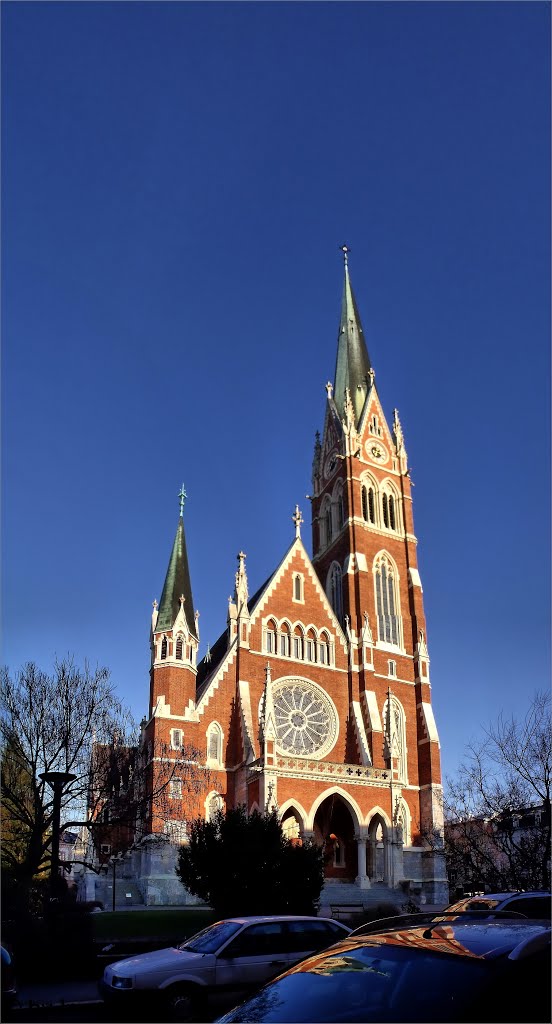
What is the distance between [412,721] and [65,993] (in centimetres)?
3406

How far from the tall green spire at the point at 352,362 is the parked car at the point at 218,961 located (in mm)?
45640

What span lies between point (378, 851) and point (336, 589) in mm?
16125

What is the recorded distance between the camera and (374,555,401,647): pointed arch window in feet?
158

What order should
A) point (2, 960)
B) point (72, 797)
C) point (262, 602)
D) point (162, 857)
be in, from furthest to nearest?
point (262, 602) → point (162, 857) → point (72, 797) → point (2, 960)

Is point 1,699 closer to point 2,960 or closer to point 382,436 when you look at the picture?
point 2,960

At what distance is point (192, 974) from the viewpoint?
11156 millimetres

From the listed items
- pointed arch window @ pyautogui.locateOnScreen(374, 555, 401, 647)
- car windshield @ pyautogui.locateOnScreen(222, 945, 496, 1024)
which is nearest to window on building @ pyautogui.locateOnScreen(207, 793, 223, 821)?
pointed arch window @ pyautogui.locateOnScreen(374, 555, 401, 647)

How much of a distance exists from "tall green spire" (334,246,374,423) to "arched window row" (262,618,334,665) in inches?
698

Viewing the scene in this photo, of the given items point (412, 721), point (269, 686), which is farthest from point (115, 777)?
point (412, 721)

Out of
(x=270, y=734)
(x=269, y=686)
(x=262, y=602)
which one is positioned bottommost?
(x=270, y=734)

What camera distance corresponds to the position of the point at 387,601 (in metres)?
49.3

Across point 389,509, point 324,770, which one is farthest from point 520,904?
point 389,509

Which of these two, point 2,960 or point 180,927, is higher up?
point 2,960

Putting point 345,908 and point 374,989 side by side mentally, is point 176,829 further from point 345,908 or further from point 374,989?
point 374,989
